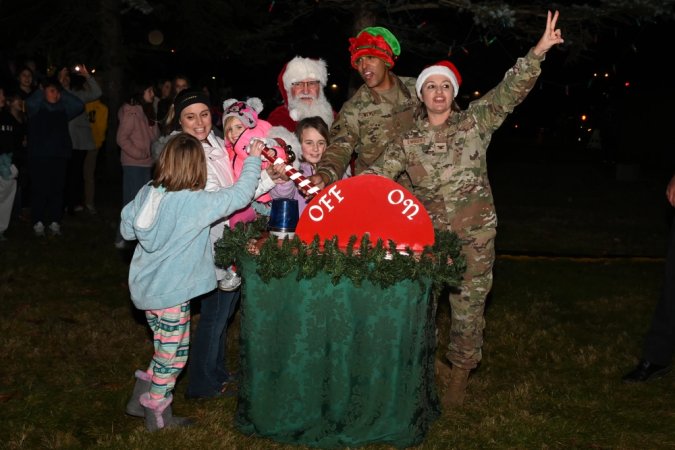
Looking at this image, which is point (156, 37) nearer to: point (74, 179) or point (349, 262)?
point (74, 179)

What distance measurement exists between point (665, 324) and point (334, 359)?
2.77 metres

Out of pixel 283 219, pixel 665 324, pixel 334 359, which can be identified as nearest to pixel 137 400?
pixel 334 359

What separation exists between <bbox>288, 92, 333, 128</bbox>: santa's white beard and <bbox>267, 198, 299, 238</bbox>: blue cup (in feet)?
5.50

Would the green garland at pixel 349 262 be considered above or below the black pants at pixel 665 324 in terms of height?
above

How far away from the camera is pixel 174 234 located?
445cm

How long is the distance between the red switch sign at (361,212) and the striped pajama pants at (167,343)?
33.8 inches

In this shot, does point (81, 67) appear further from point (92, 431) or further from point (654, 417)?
point (654, 417)

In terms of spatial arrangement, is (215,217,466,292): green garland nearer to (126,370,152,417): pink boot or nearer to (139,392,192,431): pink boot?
(139,392,192,431): pink boot

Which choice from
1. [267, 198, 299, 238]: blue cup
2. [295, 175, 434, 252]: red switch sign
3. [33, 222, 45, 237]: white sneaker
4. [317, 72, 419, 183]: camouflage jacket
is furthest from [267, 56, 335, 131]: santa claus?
[33, 222, 45, 237]: white sneaker

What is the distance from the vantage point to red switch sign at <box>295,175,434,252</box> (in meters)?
4.32

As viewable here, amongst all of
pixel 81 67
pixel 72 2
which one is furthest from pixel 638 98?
pixel 81 67

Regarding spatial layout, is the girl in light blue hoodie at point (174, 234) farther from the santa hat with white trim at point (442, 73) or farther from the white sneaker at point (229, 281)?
the santa hat with white trim at point (442, 73)

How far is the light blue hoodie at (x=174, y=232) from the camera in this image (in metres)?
4.41

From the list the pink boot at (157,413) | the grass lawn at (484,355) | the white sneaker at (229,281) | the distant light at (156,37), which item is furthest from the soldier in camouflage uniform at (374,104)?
the distant light at (156,37)
